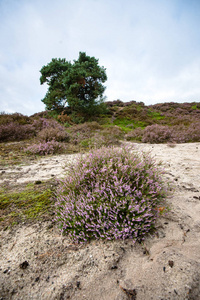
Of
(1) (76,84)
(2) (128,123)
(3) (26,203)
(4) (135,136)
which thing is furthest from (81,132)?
(3) (26,203)

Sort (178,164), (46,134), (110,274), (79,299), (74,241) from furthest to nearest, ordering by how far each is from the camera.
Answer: (46,134), (178,164), (74,241), (110,274), (79,299)

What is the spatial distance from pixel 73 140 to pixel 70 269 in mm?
7065

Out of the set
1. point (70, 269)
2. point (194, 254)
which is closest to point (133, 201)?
point (194, 254)

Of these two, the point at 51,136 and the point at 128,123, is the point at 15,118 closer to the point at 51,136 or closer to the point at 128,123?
the point at 51,136

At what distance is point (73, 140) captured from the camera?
27.3ft

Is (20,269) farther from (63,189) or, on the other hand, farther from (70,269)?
(63,189)

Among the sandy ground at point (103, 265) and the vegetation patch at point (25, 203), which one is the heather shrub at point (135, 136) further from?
the sandy ground at point (103, 265)

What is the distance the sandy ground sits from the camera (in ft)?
4.47

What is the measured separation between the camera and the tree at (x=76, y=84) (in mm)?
14337

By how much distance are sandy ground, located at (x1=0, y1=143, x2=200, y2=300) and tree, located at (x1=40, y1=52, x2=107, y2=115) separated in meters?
13.6

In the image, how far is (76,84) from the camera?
13734 millimetres

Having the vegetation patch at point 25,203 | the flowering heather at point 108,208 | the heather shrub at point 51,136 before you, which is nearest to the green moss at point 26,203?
the vegetation patch at point 25,203

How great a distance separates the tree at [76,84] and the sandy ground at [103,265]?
13650mm

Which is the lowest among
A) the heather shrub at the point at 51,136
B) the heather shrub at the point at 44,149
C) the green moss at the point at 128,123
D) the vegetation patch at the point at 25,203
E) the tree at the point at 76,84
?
the vegetation patch at the point at 25,203
